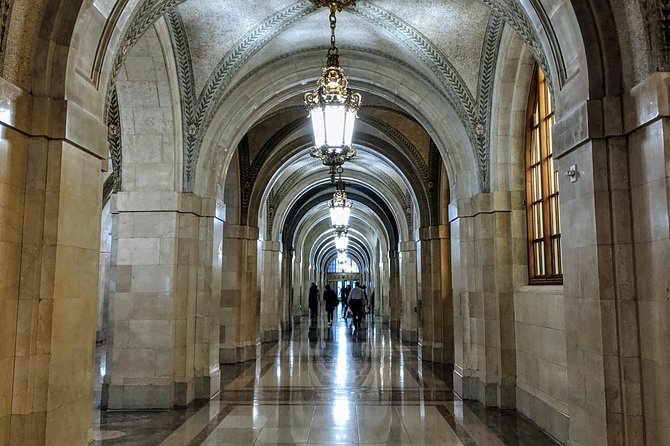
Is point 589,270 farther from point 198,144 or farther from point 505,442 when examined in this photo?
point 198,144

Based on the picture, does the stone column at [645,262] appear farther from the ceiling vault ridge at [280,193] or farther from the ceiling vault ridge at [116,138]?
the ceiling vault ridge at [280,193]

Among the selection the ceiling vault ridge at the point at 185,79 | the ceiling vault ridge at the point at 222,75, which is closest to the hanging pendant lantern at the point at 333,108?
the ceiling vault ridge at the point at 222,75

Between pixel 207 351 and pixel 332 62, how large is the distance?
4.31 meters

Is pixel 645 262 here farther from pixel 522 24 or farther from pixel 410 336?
pixel 410 336

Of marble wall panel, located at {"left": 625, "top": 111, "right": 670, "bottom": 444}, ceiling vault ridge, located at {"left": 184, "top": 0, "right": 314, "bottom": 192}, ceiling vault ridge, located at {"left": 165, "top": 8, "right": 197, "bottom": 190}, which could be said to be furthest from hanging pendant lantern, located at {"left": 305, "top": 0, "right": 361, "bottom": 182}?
marble wall panel, located at {"left": 625, "top": 111, "right": 670, "bottom": 444}

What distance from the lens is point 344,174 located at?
17.8 meters

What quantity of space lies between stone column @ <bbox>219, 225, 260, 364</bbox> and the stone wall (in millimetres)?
6125

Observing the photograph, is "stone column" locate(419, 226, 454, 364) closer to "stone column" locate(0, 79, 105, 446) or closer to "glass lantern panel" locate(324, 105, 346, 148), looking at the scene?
"glass lantern panel" locate(324, 105, 346, 148)

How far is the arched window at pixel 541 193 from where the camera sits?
20.3 feet

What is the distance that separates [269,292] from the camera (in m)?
15.7

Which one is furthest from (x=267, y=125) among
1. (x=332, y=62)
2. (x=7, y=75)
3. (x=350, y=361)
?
(x=7, y=75)

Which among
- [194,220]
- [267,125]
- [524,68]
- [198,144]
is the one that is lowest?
[194,220]

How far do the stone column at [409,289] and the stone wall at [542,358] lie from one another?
313 inches

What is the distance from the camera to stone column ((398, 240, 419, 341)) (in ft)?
49.1
